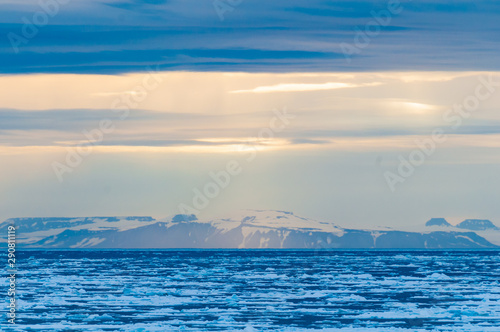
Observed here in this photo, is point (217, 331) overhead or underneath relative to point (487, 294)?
underneath

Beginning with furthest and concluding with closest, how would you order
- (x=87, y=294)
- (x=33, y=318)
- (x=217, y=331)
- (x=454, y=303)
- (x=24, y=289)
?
(x=24, y=289) < (x=87, y=294) < (x=454, y=303) < (x=33, y=318) < (x=217, y=331)

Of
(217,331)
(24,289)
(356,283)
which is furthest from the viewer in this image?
(356,283)

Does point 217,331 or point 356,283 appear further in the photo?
point 356,283

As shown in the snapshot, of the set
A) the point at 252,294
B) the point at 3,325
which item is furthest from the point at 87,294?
the point at 3,325

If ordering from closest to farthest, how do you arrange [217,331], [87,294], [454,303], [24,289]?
1. [217,331]
2. [454,303]
3. [87,294]
4. [24,289]

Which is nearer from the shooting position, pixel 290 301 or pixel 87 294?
pixel 290 301

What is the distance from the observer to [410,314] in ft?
114

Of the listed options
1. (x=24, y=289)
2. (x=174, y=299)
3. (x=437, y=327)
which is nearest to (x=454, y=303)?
(x=437, y=327)

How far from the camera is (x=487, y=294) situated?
44.4 m

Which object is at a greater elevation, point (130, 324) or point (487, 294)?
point (487, 294)

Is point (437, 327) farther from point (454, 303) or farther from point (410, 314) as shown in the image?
point (454, 303)

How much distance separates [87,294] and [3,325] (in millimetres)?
13319

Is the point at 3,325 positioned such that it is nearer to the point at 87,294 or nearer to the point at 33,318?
the point at 33,318

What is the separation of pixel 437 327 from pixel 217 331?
8026mm
